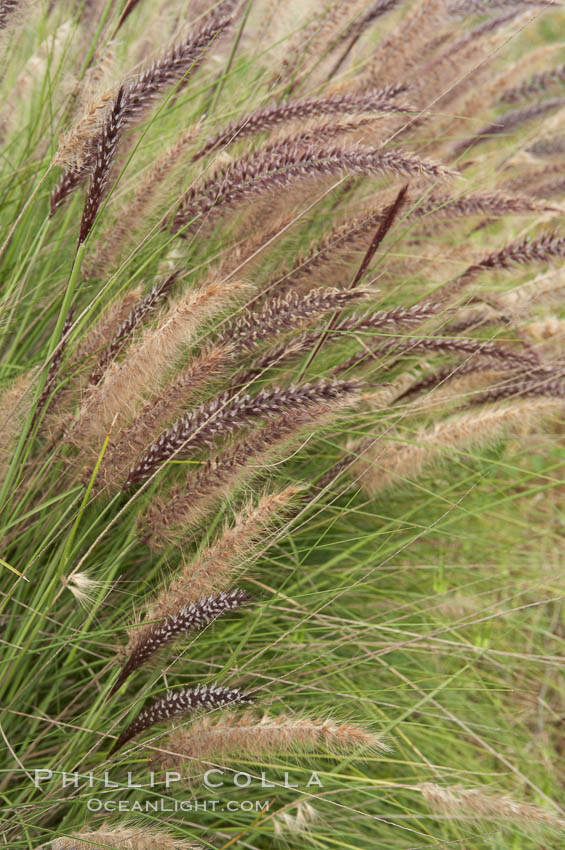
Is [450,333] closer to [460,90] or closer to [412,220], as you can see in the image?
[412,220]

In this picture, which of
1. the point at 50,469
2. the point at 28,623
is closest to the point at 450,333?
the point at 50,469

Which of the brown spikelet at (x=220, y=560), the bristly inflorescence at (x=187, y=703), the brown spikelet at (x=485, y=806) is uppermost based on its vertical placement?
the brown spikelet at (x=220, y=560)

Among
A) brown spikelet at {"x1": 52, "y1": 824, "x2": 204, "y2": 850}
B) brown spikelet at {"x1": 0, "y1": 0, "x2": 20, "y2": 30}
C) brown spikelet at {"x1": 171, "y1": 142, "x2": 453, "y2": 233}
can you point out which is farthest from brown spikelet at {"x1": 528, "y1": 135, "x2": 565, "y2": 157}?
brown spikelet at {"x1": 52, "y1": 824, "x2": 204, "y2": 850}

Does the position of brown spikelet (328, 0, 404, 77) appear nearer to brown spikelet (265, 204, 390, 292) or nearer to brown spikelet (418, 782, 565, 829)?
brown spikelet (265, 204, 390, 292)

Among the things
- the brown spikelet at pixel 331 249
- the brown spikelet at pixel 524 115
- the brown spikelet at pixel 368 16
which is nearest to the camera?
the brown spikelet at pixel 331 249

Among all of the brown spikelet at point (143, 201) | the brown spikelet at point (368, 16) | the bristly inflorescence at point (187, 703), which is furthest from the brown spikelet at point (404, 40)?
the bristly inflorescence at point (187, 703)

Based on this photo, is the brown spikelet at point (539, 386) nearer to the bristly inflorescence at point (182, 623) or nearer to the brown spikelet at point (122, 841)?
the bristly inflorescence at point (182, 623)
